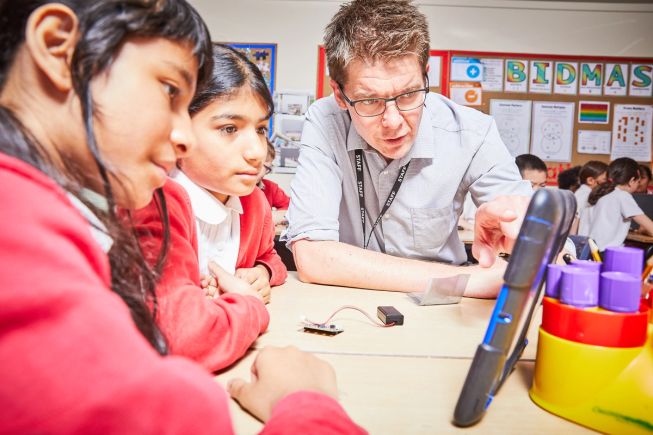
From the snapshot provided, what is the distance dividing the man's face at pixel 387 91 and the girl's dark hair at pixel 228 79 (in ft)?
1.03

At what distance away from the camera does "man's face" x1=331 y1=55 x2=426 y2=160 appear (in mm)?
1356

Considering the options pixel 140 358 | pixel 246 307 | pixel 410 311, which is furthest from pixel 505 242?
pixel 140 358

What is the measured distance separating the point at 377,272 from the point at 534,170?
3.12 meters

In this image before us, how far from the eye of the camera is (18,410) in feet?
1.04

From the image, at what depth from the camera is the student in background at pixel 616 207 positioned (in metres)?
3.88

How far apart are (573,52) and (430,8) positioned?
4.20 ft

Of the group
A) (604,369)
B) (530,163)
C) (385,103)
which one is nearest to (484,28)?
(530,163)

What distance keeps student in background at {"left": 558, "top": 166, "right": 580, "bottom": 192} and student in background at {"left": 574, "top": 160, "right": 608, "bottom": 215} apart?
3 cm

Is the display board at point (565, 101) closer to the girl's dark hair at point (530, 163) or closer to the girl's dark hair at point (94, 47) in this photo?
the girl's dark hair at point (530, 163)

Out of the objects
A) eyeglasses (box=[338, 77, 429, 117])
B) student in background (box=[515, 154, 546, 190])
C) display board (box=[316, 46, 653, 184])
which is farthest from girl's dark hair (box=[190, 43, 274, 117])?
student in background (box=[515, 154, 546, 190])

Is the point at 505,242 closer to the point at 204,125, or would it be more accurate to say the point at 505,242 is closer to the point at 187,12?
the point at 204,125

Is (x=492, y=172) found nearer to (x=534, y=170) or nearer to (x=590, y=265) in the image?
(x=590, y=265)

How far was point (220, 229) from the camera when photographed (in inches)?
46.6

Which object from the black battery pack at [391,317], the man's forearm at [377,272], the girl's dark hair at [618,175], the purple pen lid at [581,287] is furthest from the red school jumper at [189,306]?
the girl's dark hair at [618,175]
